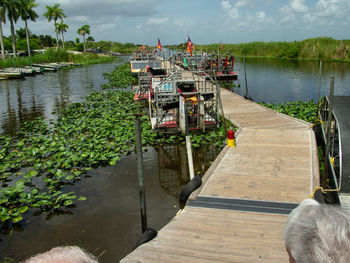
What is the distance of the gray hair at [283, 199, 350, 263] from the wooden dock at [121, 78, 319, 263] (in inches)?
94.6

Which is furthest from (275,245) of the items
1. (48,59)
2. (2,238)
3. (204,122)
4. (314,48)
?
(48,59)

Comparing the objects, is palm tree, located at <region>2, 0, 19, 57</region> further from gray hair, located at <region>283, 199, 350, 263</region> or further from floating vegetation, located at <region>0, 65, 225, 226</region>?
gray hair, located at <region>283, 199, 350, 263</region>

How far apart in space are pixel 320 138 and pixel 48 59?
5348cm

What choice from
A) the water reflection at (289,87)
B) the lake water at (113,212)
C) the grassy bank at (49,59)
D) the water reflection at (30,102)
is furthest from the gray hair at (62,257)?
the grassy bank at (49,59)

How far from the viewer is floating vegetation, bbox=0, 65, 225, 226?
21.6ft

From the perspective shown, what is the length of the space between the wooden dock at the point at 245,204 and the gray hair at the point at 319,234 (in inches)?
94.6

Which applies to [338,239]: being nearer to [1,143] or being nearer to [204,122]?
[204,122]

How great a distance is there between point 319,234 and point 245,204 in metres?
→ 3.86

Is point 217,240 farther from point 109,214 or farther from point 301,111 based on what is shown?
point 301,111

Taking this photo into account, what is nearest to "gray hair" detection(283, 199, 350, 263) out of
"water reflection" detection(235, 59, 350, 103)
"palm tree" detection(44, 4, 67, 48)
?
"water reflection" detection(235, 59, 350, 103)

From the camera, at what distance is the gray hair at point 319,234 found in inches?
52.9

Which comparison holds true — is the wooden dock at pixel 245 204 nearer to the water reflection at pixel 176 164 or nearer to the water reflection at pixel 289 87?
the water reflection at pixel 176 164

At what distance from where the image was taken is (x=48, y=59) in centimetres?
5247

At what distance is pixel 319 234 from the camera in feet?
4.59
